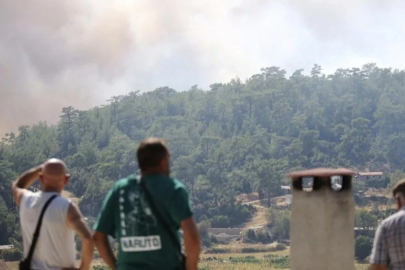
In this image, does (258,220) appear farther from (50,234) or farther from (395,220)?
(395,220)

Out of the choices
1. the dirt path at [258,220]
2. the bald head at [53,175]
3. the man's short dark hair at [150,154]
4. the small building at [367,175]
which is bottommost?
the dirt path at [258,220]

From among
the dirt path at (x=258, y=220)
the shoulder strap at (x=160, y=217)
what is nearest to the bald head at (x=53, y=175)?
the shoulder strap at (x=160, y=217)

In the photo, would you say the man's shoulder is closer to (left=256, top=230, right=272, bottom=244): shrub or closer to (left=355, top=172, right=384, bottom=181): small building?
(left=256, top=230, right=272, bottom=244): shrub

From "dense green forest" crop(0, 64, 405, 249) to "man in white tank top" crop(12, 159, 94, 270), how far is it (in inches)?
2763

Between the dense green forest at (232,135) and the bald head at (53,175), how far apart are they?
70179 mm

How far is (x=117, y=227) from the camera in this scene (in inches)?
141

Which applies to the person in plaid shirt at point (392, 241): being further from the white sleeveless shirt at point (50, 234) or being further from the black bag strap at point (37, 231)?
the black bag strap at point (37, 231)

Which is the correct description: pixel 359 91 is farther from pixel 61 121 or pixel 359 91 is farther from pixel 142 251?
pixel 142 251

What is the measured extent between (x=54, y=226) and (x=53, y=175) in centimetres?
27

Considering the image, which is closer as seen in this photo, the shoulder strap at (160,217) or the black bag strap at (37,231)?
the shoulder strap at (160,217)

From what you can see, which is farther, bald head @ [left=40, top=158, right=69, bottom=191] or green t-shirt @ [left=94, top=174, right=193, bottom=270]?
bald head @ [left=40, top=158, right=69, bottom=191]

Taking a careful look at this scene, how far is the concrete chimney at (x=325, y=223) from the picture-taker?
503cm

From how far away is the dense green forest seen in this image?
86125mm

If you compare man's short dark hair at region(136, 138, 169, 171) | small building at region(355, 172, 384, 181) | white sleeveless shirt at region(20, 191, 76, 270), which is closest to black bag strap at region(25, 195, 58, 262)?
white sleeveless shirt at region(20, 191, 76, 270)
